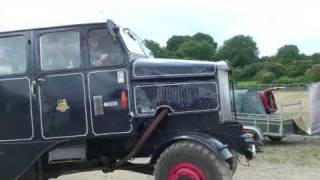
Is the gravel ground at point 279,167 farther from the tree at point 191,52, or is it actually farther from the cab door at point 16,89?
the tree at point 191,52

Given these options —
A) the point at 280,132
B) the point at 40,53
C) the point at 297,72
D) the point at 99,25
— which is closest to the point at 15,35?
the point at 40,53

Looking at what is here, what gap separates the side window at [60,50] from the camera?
8422 millimetres

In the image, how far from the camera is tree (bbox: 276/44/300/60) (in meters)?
71.3

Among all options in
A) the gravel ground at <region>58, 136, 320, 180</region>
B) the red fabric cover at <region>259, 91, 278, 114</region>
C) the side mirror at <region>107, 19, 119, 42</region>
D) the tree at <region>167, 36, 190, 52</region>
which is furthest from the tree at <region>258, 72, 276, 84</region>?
the side mirror at <region>107, 19, 119, 42</region>

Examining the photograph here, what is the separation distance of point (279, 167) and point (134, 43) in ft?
17.9

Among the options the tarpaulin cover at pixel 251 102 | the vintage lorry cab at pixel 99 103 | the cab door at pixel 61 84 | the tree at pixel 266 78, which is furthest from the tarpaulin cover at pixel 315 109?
the tree at pixel 266 78

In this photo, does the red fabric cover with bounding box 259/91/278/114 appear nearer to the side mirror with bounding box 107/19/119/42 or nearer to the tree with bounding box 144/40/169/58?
the tree with bounding box 144/40/169/58

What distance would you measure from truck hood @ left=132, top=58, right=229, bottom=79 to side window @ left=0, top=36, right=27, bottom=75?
147cm

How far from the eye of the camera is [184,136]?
7.96 m

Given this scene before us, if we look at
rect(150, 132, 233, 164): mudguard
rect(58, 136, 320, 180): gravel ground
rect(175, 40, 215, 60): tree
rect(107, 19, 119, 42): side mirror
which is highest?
rect(175, 40, 215, 60): tree

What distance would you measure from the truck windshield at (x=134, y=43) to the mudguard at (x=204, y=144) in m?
1.30

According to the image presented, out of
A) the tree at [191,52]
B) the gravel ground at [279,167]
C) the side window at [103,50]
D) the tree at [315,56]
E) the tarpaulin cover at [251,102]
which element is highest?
the tree at [315,56]

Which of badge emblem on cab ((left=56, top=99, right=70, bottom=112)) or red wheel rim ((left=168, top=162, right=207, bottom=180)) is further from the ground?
badge emblem on cab ((left=56, top=99, right=70, bottom=112))

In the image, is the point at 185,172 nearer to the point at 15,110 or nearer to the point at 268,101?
the point at 15,110
